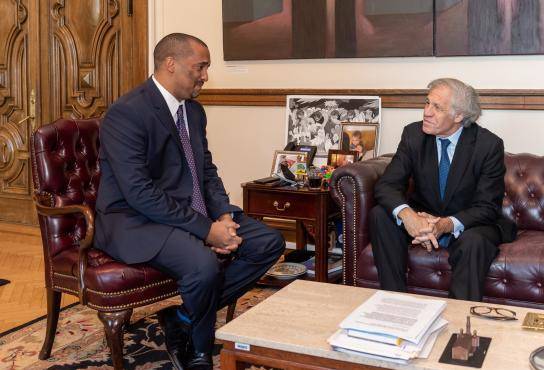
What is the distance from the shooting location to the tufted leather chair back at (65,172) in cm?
323

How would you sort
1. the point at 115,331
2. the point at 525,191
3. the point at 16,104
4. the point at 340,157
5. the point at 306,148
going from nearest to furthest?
the point at 115,331 → the point at 525,191 → the point at 340,157 → the point at 306,148 → the point at 16,104

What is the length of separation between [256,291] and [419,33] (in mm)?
1885

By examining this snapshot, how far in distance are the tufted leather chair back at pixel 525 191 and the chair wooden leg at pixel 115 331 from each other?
215cm

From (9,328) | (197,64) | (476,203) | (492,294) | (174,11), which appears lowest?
(9,328)

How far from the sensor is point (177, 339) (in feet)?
9.84

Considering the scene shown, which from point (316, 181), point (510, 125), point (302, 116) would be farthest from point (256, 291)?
point (510, 125)

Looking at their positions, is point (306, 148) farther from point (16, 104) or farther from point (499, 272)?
point (16, 104)

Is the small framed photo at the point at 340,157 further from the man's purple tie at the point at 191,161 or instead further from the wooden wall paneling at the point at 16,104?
the wooden wall paneling at the point at 16,104

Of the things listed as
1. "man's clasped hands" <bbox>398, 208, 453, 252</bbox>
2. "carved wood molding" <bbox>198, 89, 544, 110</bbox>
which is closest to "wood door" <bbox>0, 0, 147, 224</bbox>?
"carved wood molding" <bbox>198, 89, 544, 110</bbox>

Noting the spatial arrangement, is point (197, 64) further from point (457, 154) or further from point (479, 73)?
point (479, 73)

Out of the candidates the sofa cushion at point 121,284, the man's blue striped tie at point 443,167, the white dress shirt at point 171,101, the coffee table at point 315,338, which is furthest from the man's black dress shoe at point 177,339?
the man's blue striped tie at point 443,167

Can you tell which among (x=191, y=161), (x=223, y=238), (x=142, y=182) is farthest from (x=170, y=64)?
(x=223, y=238)

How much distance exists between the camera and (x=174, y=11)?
5.30 metres

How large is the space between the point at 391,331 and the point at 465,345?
0.70 ft
